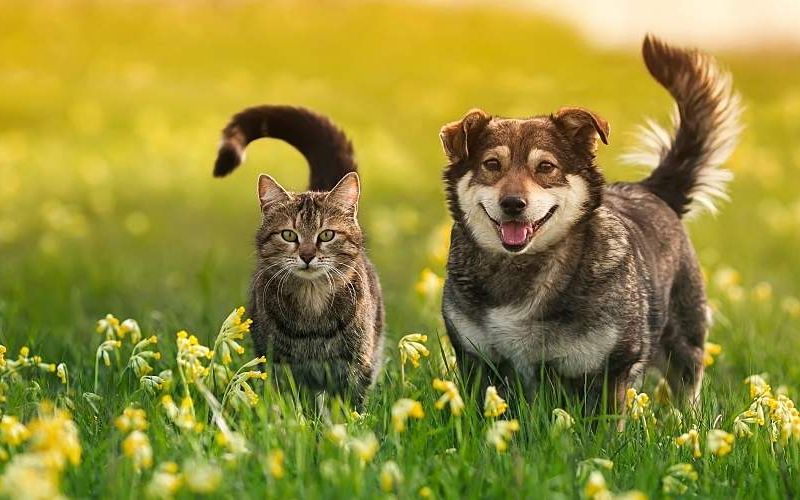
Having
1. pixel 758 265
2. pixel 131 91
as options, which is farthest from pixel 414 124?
pixel 758 265

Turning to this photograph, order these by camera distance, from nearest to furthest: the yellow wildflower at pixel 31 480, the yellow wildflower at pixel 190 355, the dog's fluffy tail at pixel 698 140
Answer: the yellow wildflower at pixel 31 480, the yellow wildflower at pixel 190 355, the dog's fluffy tail at pixel 698 140

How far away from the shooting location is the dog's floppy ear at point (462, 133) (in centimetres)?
605

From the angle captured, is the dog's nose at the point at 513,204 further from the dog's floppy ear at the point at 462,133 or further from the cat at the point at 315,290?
the cat at the point at 315,290

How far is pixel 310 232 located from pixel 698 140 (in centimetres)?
270

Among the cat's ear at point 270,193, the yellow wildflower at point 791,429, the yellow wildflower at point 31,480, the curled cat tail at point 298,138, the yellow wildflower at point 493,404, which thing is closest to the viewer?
the yellow wildflower at point 31,480

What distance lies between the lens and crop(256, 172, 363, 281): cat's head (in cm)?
621

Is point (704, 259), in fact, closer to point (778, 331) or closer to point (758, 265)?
point (758, 265)

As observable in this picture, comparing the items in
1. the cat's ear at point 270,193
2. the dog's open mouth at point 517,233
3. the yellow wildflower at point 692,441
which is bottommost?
the yellow wildflower at point 692,441

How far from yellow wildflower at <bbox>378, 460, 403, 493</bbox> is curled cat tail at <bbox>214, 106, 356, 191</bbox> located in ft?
8.94

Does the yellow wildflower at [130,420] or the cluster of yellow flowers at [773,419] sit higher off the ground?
the yellow wildflower at [130,420]

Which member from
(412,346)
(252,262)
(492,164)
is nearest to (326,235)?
(412,346)

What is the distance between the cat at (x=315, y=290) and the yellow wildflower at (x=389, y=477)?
1752mm

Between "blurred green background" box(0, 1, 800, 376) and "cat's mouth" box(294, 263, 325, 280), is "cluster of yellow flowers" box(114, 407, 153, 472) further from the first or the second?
"blurred green background" box(0, 1, 800, 376)

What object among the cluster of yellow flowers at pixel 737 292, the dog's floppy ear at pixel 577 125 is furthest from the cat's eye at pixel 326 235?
the cluster of yellow flowers at pixel 737 292
